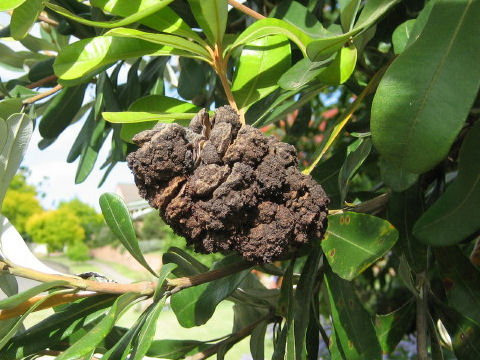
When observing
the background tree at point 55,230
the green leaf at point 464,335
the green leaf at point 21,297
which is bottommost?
the background tree at point 55,230

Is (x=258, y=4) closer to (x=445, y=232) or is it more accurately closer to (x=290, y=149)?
(x=290, y=149)

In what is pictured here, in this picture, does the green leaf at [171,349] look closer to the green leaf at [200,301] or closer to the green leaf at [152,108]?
the green leaf at [200,301]

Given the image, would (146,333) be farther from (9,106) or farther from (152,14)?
(9,106)

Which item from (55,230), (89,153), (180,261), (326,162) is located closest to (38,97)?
(89,153)

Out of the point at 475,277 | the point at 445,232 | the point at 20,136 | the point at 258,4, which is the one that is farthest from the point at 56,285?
the point at 258,4

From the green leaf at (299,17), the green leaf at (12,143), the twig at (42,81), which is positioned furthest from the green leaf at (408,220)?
the twig at (42,81)

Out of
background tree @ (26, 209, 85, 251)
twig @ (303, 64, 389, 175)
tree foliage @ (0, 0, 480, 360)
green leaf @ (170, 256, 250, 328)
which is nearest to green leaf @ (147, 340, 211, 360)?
tree foliage @ (0, 0, 480, 360)
